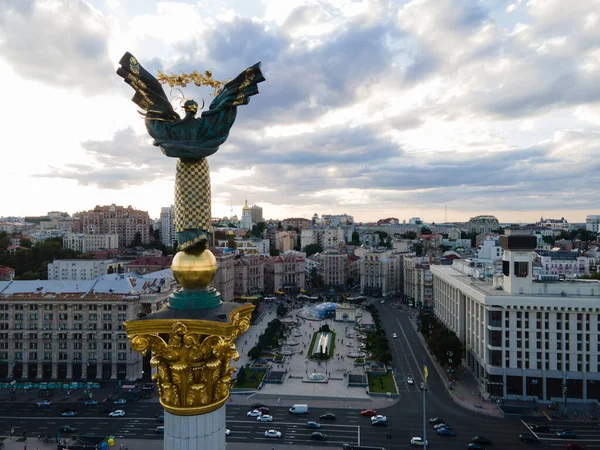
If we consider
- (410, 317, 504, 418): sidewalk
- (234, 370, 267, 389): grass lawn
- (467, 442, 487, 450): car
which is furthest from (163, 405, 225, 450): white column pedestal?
(234, 370, 267, 389): grass lawn

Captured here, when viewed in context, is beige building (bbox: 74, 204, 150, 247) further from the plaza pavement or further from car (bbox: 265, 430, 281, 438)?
car (bbox: 265, 430, 281, 438)

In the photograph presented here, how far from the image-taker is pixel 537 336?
40.0 m

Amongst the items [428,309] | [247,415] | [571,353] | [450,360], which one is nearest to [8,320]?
[247,415]

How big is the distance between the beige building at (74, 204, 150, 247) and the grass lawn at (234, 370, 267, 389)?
331 ft

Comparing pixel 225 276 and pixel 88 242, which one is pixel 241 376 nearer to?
pixel 225 276

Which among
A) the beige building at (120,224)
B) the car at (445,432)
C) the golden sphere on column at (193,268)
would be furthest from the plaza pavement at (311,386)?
the beige building at (120,224)

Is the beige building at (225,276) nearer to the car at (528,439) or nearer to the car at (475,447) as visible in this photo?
the car at (475,447)

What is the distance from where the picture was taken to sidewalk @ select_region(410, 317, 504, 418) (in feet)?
123

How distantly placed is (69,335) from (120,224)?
327ft

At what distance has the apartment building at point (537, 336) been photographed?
39.0 meters

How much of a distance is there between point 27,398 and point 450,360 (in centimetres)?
4046

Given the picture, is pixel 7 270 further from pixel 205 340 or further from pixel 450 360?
pixel 205 340

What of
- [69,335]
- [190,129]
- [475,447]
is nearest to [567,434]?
[475,447]

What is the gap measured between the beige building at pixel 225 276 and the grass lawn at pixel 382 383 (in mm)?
33827
